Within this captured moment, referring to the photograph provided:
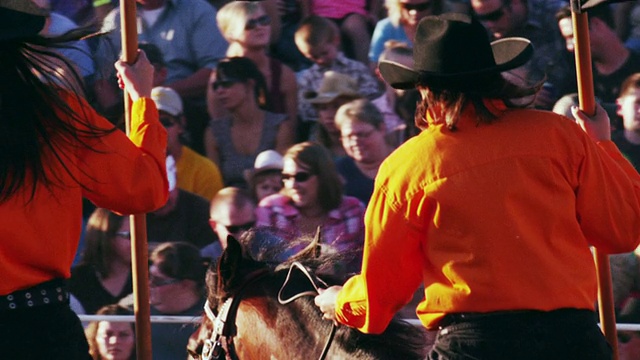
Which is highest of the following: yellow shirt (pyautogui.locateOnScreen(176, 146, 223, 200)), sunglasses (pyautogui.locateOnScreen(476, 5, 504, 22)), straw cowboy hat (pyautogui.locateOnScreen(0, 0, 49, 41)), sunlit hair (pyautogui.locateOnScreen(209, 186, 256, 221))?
straw cowboy hat (pyautogui.locateOnScreen(0, 0, 49, 41))

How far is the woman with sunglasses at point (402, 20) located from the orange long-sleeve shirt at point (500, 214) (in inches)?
130

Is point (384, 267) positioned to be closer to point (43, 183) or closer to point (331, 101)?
point (43, 183)

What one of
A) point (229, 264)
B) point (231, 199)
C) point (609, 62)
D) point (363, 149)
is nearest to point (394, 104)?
point (363, 149)

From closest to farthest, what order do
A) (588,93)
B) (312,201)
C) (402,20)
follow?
(588,93) → (312,201) → (402,20)

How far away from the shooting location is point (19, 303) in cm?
328

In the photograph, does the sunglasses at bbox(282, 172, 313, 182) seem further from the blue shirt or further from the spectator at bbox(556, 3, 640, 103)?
the spectator at bbox(556, 3, 640, 103)

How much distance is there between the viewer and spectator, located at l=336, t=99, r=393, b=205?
6.32 meters

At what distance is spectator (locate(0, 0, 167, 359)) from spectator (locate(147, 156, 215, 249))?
10.3ft

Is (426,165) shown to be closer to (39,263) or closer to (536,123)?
(536,123)

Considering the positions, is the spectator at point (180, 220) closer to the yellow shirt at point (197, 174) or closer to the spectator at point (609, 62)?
the yellow shirt at point (197, 174)

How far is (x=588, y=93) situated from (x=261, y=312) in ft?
4.03

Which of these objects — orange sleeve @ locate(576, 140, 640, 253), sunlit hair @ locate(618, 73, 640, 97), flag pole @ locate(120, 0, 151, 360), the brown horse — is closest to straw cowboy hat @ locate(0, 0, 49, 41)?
flag pole @ locate(120, 0, 151, 360)

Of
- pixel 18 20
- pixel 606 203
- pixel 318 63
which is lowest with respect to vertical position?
pixel 318 63

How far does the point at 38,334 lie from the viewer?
10.8 ft
